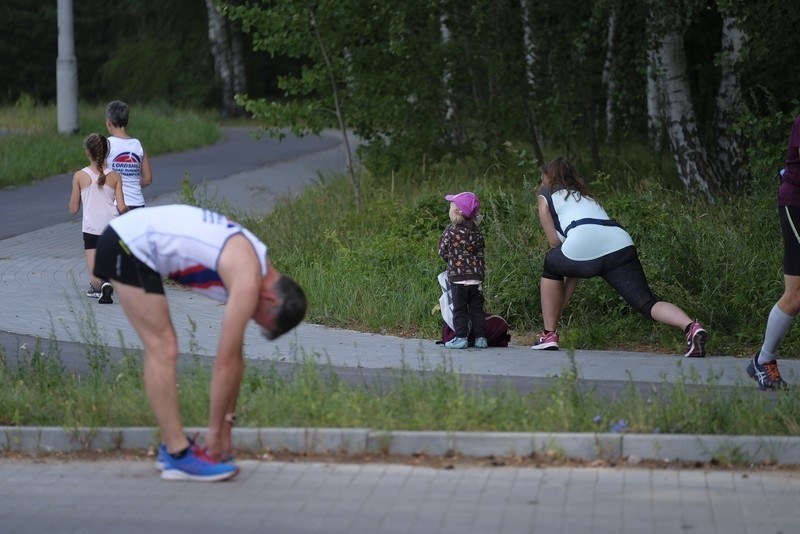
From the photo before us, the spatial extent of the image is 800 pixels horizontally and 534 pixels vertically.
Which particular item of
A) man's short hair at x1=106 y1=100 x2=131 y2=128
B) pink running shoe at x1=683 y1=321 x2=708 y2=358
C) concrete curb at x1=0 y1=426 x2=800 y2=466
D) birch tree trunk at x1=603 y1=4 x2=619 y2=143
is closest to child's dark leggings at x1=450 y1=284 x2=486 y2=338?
pink running shoe at x1=683 y1=321 x2=708 y2=358

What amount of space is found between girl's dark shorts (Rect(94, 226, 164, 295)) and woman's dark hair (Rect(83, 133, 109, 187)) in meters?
5.56

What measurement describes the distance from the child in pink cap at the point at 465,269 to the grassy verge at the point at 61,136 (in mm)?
13313

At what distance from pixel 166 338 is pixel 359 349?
3.77m

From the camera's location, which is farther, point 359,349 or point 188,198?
point 188,198

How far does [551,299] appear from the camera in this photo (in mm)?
9680

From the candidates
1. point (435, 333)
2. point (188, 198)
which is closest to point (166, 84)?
point (188, 198)

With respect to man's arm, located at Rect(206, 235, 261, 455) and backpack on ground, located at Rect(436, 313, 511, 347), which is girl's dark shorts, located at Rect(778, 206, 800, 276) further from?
man's arm, located at Rect(206, 235, 261, 455)

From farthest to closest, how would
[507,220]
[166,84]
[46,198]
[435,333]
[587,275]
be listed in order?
[166,84] → [46,198] → [507,220] → [435,333] → [587,275]

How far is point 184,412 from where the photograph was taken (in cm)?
710

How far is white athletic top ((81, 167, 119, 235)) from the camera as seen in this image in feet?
37.8

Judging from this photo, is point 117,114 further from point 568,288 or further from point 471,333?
point 568,288

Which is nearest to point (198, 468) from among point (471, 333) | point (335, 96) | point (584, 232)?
point (471, 333)

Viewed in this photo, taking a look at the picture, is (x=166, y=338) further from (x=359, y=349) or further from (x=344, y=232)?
(x=344, y=232)

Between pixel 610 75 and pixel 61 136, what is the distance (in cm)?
1132
